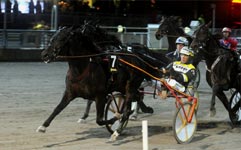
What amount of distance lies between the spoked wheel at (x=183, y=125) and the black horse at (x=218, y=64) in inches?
76.6

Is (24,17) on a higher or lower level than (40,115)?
higher

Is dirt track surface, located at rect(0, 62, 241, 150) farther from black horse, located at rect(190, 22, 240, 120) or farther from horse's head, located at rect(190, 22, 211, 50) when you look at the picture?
horse's head, located at rect(190, 22, 211, 50)

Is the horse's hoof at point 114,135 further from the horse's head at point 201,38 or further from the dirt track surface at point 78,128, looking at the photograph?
the horse's head at point 201,38

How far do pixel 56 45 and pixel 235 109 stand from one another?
15.2 feet

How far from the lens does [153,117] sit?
12.1 meters

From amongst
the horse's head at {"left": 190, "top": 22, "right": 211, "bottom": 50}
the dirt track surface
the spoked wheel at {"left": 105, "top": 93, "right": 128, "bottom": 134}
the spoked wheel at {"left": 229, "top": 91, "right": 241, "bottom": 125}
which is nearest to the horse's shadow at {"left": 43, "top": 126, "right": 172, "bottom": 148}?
the dirt track surface

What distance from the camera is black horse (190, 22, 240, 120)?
11242 mm

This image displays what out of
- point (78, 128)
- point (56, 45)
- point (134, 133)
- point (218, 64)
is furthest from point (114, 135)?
point (218, 64)

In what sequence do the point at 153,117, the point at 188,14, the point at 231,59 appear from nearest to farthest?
the point at 231,59, the point at 153,117, the point at 188,14

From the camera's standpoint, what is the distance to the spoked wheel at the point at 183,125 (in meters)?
9.15

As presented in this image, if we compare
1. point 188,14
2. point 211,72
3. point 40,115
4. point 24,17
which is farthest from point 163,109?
point 188,14

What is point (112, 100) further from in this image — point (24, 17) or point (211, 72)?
point (24, 17)

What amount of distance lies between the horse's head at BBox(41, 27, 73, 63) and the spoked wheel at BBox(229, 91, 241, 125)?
4098 mm

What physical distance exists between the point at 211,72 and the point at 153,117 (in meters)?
1.69
